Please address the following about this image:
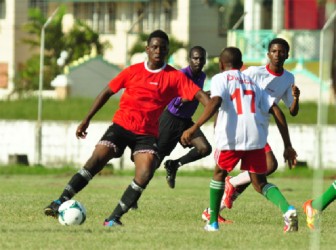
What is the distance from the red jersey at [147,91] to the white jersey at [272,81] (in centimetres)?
143

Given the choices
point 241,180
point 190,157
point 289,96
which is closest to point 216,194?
point 241,180

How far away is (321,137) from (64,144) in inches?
259

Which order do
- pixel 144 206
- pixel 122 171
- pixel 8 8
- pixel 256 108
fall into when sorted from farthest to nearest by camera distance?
1. pixel 8 8
2. pixel 122 171
3. pixel 144 206
4. pixel 256 108

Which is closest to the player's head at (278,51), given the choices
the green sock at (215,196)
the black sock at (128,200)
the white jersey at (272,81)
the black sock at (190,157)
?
the white jersey at (272,81)

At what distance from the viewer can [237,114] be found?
13.4 meters

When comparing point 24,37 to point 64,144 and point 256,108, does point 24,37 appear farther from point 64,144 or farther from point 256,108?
point 256,108

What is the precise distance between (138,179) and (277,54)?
231 cm

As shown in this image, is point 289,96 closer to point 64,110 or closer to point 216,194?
point 216,194

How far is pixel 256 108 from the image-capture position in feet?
44.2

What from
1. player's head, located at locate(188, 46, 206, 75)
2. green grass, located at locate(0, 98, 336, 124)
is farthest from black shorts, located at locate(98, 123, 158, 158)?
green grass, located at locate(0, 98, 336, 124)

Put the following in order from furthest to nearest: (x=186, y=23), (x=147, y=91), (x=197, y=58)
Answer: (x=186, y=23) < (x=197, y=58) < (x=147, y=91)

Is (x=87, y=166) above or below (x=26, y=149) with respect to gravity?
above

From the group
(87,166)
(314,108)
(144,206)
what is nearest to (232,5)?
(314,108)

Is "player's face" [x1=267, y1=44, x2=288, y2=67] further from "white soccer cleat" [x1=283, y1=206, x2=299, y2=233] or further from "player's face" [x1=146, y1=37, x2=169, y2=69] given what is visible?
"white soccer cleat" [x1=283, y1=206, x2=299, y2=233]
